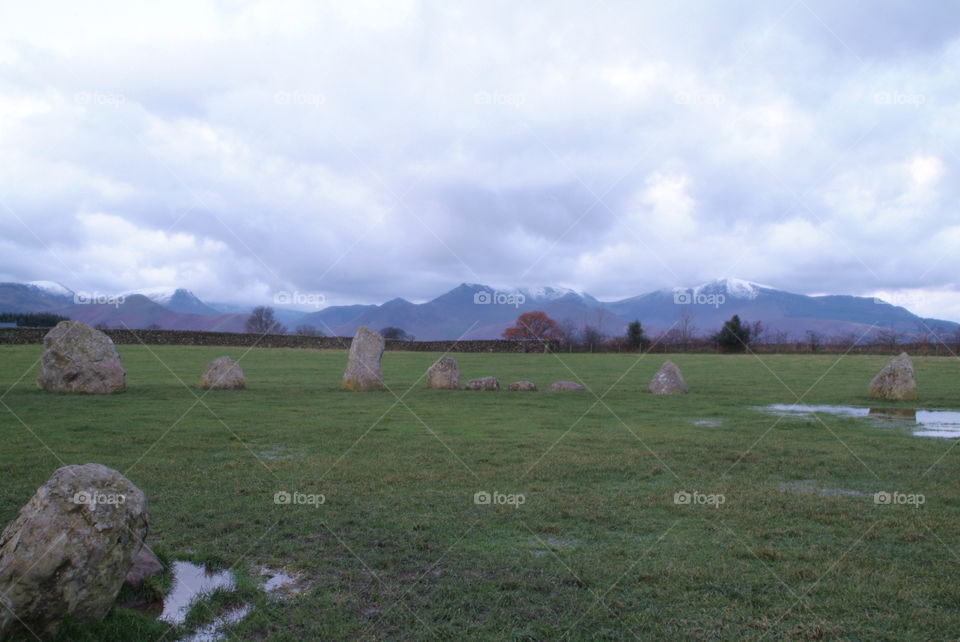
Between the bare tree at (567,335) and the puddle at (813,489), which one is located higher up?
the bare tree at (567,335)

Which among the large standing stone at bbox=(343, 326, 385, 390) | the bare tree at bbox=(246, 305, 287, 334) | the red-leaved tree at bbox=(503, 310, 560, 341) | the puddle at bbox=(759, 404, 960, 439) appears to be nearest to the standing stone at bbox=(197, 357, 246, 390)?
the large standing stone at bbox=(343, 326, 385, 390)

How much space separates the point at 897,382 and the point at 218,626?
2166 cm

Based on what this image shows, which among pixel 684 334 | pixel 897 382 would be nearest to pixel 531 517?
pixel 897 382

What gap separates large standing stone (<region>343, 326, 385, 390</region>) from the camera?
73.3 feet

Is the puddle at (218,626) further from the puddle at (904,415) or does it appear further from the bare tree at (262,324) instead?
the bare tree at (262,324)

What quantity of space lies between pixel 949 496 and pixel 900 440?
4.89 m

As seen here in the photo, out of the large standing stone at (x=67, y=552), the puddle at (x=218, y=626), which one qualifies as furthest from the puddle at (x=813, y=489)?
the large standing stone at (x=67, y=552)

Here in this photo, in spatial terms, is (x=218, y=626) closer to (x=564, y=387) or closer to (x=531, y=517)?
(x=531, y=517)

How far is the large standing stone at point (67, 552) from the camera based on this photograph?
4.37 m

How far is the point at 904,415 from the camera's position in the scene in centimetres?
1748

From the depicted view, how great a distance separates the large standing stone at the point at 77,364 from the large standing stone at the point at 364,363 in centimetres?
676

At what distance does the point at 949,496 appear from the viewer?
341 inches

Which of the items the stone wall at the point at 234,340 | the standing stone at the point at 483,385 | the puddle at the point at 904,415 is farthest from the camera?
the stone wall at the point at 234,340

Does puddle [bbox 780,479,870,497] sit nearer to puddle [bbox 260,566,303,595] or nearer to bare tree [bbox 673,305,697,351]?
puddle [bbox 260,566,303,595]
